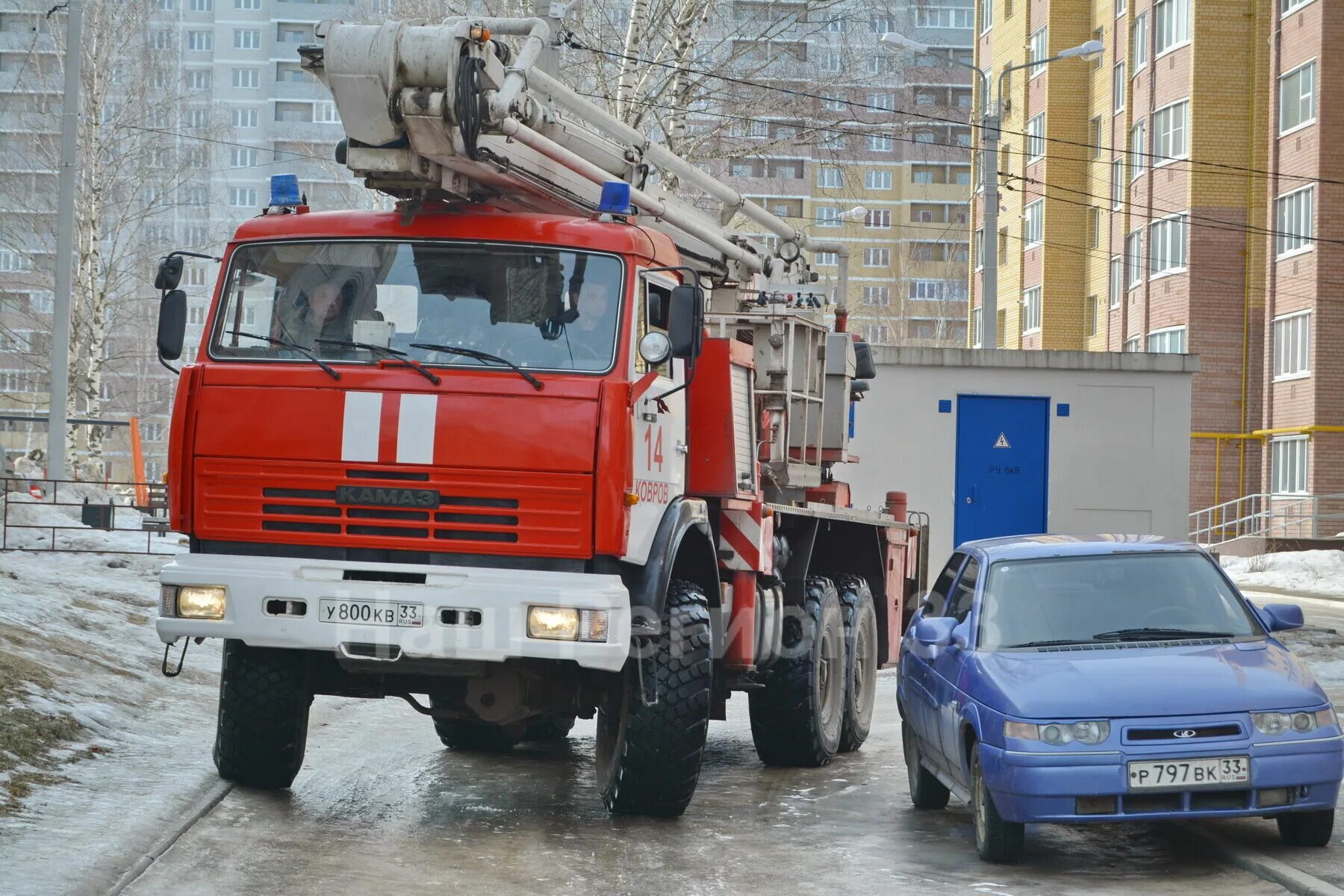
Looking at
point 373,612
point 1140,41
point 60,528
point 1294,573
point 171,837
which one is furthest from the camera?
point 1140,41

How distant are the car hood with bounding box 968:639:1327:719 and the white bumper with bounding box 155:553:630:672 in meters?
1.67

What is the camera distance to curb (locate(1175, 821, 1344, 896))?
23.4ft

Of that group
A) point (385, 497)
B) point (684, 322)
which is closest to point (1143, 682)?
point (684, 322)

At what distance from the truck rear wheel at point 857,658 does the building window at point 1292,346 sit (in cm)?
3078

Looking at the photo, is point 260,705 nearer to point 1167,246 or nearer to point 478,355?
point 478,355

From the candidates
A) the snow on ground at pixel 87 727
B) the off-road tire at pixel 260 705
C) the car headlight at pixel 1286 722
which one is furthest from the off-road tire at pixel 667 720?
the car headlight at pixel 1286 722

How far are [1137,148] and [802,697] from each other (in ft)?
137

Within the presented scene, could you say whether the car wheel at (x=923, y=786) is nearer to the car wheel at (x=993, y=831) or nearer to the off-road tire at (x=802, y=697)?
the car wheel at (x=993, y=831)

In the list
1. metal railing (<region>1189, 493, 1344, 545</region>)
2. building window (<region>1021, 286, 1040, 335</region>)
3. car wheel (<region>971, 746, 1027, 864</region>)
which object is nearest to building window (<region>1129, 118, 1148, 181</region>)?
building window (<region>1021, 286, 1040, 335</region>)

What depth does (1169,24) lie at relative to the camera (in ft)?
158

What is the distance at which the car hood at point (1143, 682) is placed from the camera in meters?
7.67

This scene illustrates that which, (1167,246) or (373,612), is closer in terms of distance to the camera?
(373,612)

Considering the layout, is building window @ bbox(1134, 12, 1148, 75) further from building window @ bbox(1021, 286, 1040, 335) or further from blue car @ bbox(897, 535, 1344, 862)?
blue car @ bbox(897, 535, 1344, 862)

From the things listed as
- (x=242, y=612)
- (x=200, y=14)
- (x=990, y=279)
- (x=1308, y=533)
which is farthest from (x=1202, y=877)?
(x=200, y=14)
